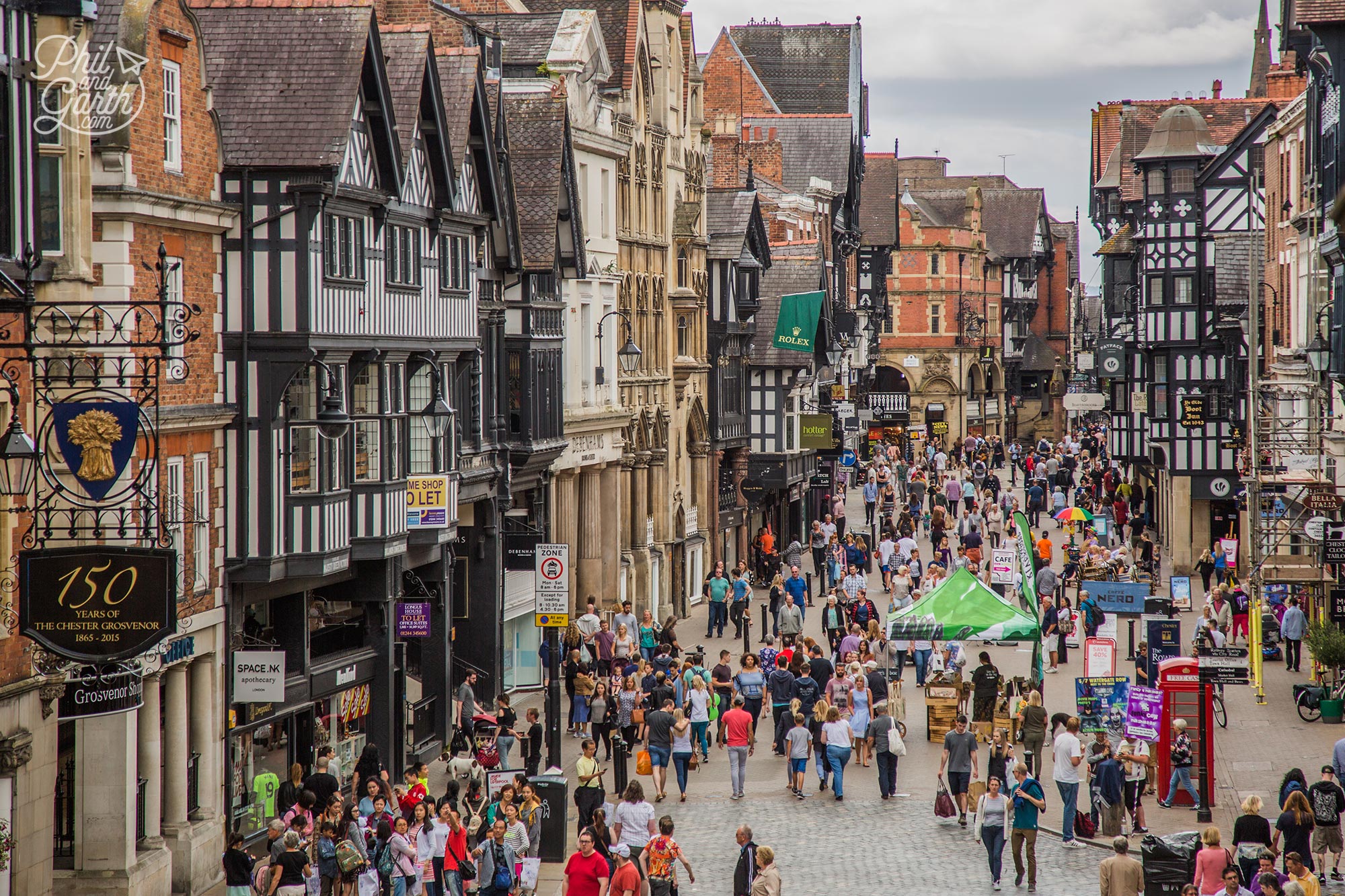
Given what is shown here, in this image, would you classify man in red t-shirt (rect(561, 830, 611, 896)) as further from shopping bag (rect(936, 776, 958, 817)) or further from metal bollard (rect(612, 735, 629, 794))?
metal bollard (rect(612, 735, 629, 794))

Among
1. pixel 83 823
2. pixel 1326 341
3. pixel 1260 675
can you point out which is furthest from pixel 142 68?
pixel 1326 341

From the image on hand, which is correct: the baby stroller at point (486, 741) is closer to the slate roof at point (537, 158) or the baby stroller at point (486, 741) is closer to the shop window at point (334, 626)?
the shop window at point (334, 626)

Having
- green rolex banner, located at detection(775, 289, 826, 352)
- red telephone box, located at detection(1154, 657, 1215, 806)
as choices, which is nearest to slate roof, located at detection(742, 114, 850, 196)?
green rolex banner, located at detection(775, 289, 826, 352)

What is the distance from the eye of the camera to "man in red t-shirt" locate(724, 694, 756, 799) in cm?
2355

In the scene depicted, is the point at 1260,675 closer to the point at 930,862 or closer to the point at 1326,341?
the point at 1326,341

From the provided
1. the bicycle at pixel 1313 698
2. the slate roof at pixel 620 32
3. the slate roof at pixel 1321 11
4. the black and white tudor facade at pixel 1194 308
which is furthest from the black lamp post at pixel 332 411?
the black and white tudor facade at pixel 1194 308

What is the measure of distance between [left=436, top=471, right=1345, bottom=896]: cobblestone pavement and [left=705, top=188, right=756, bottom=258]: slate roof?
18983 millimetres

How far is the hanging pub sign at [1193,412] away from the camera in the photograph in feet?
156

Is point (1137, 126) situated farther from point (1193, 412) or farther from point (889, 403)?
point (889, 403)

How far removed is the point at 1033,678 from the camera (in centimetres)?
2750

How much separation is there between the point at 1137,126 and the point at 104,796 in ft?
187

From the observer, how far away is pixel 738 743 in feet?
77.6

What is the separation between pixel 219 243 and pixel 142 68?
8.31 feet

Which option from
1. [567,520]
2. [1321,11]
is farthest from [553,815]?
[1321,11]
